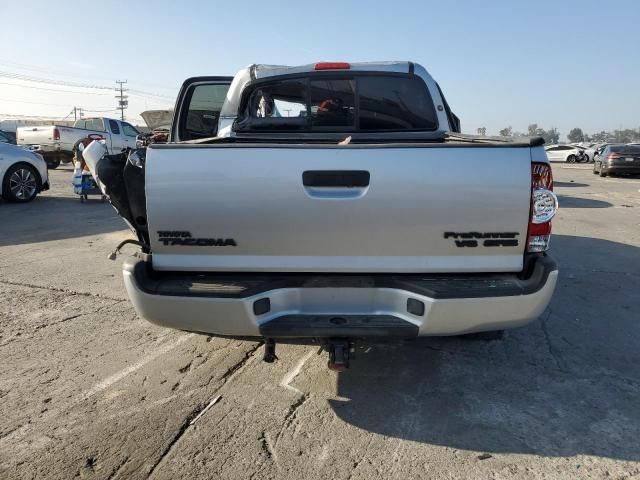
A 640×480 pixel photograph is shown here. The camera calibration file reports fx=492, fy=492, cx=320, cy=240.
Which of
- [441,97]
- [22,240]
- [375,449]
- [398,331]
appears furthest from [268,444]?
[22,240]

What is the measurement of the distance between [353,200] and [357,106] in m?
1.97

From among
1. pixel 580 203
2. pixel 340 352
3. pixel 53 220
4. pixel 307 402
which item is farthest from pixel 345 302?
pixel 580 203

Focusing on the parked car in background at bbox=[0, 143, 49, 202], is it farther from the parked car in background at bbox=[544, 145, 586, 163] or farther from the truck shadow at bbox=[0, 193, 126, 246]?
the parked car in background at bbox=[544, 145, 586, 163]

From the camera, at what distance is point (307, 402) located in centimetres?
313

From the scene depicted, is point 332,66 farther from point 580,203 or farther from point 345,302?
point 580,203

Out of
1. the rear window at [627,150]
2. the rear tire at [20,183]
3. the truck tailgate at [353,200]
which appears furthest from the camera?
the rear window at [627,150]

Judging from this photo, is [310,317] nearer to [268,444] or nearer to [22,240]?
[268,444]

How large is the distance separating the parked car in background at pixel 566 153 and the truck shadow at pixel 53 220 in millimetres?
36920

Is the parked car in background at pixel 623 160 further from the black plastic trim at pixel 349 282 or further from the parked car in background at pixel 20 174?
the black plastic trim at pixel 349 282

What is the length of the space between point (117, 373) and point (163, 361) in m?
0.33

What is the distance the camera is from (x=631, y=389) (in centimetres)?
330

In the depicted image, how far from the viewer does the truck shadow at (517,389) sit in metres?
2.78

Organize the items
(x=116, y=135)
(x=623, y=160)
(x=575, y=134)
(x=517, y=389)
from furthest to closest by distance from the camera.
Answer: (x=575, y=134) → (x=116, y=135) → (x=623, y=160) → (x=517, y=389)

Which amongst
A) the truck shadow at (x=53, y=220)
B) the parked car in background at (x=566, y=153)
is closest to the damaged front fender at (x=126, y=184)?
the truck shadow at (x=53, y=220)
